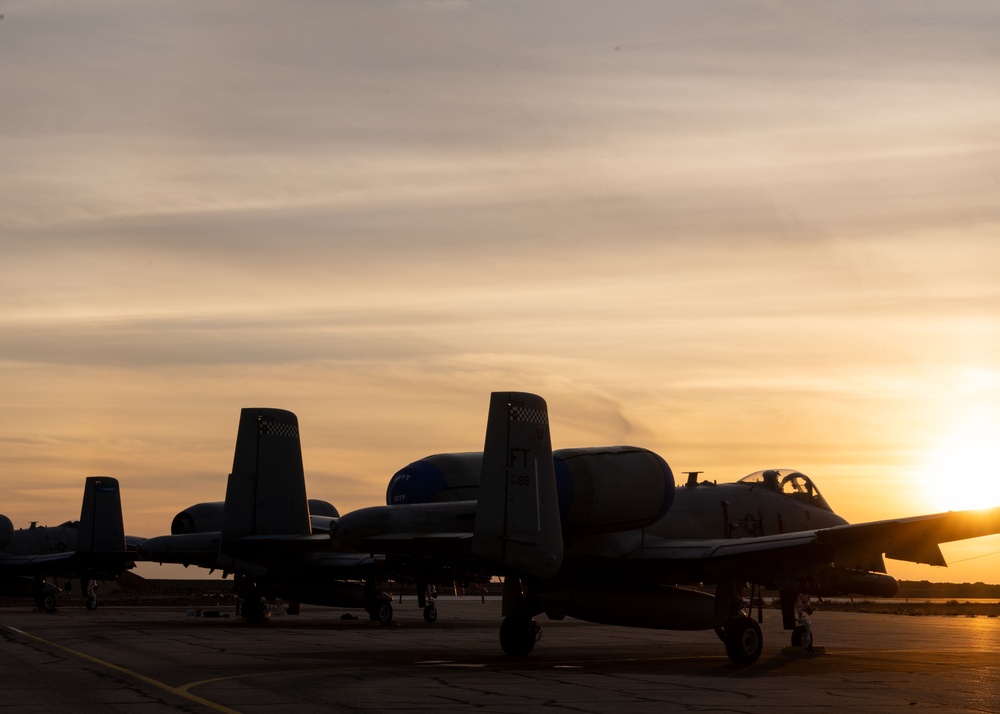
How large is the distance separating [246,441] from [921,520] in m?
21.4

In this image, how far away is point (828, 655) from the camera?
82.1ft

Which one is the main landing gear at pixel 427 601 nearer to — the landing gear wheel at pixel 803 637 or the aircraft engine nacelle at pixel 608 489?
the landing gear wheel at pixel 803 637

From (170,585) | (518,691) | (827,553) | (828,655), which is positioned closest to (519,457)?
(518,691)

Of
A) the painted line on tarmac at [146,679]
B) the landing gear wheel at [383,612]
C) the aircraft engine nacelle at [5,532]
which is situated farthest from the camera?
the aircraft engine nacelle at [5,532]

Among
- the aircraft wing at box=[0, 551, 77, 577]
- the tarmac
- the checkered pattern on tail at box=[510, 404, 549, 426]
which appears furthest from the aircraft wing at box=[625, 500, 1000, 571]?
the aircraft wing at box=[0, 551, 77, 577]

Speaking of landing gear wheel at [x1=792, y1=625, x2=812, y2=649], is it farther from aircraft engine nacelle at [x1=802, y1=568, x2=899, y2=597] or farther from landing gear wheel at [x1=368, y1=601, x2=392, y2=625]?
landing gear wheel at [x1=368, y1=601, x2=392, y2=625]

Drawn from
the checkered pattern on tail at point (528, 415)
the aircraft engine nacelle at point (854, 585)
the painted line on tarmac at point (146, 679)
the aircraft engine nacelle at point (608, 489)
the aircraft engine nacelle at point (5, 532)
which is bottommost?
the painted line on tarmac at point (146, 679)

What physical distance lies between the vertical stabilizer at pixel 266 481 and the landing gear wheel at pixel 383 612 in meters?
5.08

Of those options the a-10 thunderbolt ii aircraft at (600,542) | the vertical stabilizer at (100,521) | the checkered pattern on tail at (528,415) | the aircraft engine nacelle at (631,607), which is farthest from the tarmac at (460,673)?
the vertical stabilizer at (100,521)

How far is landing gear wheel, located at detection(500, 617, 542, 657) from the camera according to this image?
22.7m

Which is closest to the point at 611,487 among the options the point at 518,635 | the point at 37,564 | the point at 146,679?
the point at 518,635

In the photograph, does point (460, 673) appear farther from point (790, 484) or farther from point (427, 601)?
point (427, 601)

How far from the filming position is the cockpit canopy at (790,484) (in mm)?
26609

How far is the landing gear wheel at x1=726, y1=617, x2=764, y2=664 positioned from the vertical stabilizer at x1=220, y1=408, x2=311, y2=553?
1645 cm
